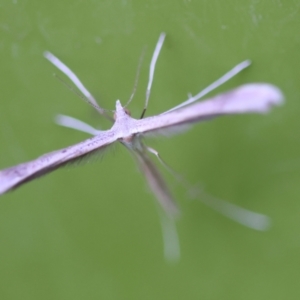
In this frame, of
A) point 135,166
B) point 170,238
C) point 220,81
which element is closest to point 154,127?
point 220,81

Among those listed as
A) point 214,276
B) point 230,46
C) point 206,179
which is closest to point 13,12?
point 230,46

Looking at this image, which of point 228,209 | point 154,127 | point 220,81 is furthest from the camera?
point 228,209

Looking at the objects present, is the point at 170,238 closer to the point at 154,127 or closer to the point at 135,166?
the point at 135,166

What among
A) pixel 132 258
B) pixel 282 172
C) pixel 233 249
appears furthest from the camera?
pixel 132 258

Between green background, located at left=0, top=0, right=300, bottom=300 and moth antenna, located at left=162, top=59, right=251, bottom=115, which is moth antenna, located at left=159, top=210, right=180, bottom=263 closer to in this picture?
green background, located at left=0, top=0, right=300, bottom=300

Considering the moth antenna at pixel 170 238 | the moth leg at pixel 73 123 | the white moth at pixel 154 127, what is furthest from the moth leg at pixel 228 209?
the moth leg at pixel 73 123

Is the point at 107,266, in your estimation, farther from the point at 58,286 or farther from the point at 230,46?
the point at 230,46
